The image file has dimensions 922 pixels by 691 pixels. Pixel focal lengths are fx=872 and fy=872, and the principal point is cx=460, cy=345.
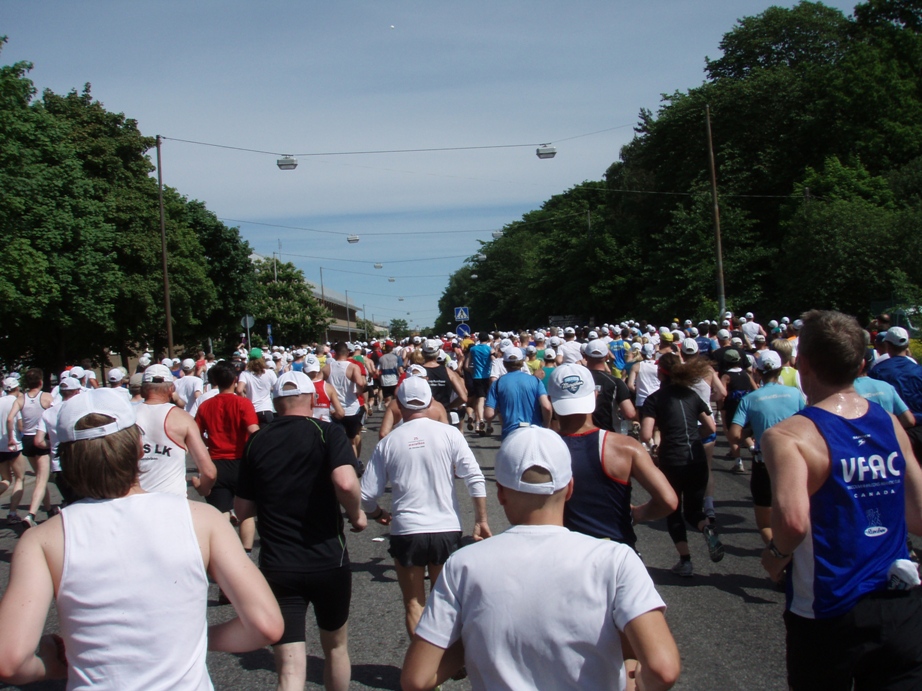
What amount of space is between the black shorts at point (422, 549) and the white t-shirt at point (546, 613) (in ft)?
→ 9.13

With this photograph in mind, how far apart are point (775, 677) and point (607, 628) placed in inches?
122

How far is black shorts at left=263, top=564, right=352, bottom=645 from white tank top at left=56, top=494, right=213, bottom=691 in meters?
1.68

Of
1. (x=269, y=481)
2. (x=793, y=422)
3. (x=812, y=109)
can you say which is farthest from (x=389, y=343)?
(x=812, y=109)

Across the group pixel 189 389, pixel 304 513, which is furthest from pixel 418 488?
pixel 189 389

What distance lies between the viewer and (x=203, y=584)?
7.94ft

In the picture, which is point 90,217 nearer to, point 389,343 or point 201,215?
point 201,215

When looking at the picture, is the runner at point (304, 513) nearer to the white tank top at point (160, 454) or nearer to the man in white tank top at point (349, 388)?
Result: the white tank top at point (160, 454)

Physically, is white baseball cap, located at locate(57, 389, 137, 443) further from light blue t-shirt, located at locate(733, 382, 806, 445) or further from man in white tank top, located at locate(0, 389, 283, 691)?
light blue t-shirt, located at locate(733, 382, 806, 445)

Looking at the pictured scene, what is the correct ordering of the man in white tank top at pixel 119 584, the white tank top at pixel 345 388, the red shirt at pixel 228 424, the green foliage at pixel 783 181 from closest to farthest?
the man in white tank top at pixel 119 584 < the red shirt at pixel 228 424 < the white tank top at pixel 345 388 < the green foliage at pixel 783 181

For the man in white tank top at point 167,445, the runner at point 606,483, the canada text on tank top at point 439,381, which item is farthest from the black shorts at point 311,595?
the canada text on tank top at point 439,381

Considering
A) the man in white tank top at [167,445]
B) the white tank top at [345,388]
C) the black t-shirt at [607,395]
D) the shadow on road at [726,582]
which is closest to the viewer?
the man in white tank top at [167,445]

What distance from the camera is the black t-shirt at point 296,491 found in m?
4.20

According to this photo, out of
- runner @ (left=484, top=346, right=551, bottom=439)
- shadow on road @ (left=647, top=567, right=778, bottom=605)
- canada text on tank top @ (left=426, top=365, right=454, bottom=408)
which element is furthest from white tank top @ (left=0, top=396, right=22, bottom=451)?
shadow on road @ (left=647, top=567, right=778, bottom=605)

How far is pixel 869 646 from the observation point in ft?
9.06
